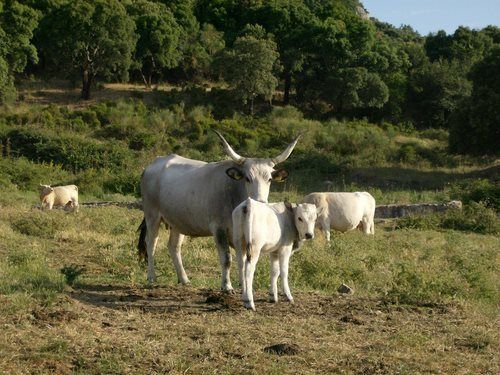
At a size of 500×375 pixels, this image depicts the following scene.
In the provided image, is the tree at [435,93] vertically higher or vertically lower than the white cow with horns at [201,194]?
higher

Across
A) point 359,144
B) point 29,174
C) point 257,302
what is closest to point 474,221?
point 257,302

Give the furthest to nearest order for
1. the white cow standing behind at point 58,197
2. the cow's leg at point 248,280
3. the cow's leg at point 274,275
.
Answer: the white cow standing behind at point 58,197 → the cow's leg at point 274,275 → the cow's leg at point 248,280

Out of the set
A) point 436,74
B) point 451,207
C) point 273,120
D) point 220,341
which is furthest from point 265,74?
point 220,341

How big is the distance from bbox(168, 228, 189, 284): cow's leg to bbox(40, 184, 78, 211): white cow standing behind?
12.2 m

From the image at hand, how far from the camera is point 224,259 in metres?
10.3

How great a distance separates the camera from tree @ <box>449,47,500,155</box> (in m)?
40.0

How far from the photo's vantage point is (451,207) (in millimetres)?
25812

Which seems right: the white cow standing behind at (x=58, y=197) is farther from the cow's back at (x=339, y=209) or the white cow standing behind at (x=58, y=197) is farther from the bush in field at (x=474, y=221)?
the bush in field at (x=474, y=221)

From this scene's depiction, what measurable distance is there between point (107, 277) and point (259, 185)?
3.00 meters

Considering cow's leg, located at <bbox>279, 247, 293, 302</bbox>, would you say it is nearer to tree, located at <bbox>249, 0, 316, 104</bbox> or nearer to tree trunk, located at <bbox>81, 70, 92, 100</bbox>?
tree trunk, located at <bbox>81, 70, 92, 100</bbox>

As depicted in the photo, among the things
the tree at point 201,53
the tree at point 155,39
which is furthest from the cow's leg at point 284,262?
the tree at point 201,53

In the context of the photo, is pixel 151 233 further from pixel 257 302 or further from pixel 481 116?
pixel 481 116

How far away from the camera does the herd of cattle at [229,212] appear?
952 cm

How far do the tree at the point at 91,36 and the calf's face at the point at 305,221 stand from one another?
135 ft
